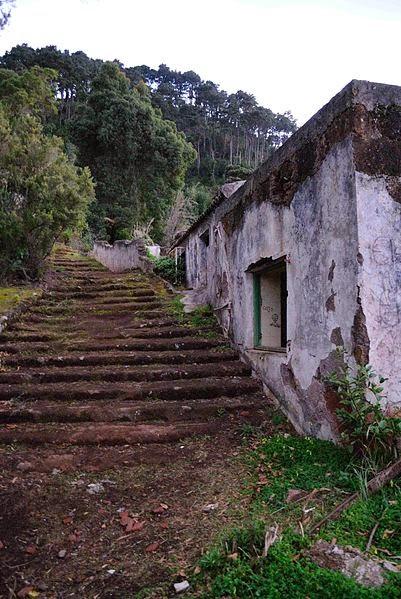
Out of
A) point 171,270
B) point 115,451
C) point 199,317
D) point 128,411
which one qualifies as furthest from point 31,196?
point 115,451

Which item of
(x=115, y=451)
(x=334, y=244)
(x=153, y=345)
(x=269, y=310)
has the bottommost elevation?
(x=115, y=451)

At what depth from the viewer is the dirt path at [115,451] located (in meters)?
2.79

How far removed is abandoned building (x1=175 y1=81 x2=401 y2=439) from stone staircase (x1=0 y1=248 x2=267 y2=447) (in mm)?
741

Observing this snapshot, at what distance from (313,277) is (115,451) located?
102 inches

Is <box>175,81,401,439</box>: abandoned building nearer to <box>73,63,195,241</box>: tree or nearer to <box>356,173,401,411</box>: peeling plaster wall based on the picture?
<box>356,173,401,411</box>: peeling plaster wall

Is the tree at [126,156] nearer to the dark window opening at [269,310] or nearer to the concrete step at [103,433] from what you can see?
the dark window opening at [269,310]

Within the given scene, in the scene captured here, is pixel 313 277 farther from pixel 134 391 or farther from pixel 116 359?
pixel 116 359

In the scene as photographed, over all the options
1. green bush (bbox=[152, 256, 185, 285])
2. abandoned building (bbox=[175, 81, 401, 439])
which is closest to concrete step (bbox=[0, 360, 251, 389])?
abandoned building (bbox=[175, 81, 401, 439])

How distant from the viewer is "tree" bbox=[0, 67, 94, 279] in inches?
405

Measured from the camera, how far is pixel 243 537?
2.62 meters

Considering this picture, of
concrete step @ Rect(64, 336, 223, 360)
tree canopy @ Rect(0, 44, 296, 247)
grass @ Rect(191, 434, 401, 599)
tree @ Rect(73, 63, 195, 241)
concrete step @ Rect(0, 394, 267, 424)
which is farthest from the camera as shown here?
tree @ Rect(73, 63, 195, 241)

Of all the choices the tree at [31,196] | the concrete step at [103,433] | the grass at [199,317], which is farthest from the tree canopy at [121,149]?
the concrete step at [103,433]

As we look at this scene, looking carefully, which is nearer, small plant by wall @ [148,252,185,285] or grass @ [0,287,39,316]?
grass @ [0,287,39,316]

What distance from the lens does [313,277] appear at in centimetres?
427
